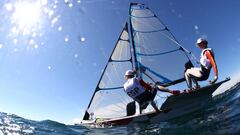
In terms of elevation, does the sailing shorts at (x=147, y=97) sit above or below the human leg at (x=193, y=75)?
below

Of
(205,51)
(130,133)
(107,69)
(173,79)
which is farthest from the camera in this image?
(107,69)

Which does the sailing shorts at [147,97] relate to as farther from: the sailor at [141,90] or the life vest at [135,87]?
the life vest at [135,87]

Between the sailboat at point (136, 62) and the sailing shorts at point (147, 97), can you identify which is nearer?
the sailing shorts at point (147, 97)

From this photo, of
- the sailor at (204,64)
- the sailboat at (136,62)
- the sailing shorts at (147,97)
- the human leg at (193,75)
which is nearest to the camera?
the sailor at (204,64)

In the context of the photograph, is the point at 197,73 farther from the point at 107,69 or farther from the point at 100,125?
the point at 107,69

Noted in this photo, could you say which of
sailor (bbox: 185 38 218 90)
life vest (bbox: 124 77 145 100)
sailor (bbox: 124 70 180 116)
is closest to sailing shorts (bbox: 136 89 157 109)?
sailor (bbox: 124 70 180 116)

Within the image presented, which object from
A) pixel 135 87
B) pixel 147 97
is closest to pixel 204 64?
pixel 147 97

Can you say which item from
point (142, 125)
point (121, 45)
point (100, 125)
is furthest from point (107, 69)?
point (142, 125)

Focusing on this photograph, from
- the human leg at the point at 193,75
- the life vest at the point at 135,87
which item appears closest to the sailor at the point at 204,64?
the human leg at the point at 193,75

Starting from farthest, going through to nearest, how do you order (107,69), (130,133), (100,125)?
(107,69), (100,125), (130,133)

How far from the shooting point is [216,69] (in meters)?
10.8

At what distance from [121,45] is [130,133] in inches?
414

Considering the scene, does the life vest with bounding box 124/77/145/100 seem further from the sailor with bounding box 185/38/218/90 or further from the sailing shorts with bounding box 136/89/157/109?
the sailor with bounding box 185/38/218/90

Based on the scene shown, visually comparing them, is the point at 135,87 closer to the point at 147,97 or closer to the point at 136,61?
the point at 147,97
